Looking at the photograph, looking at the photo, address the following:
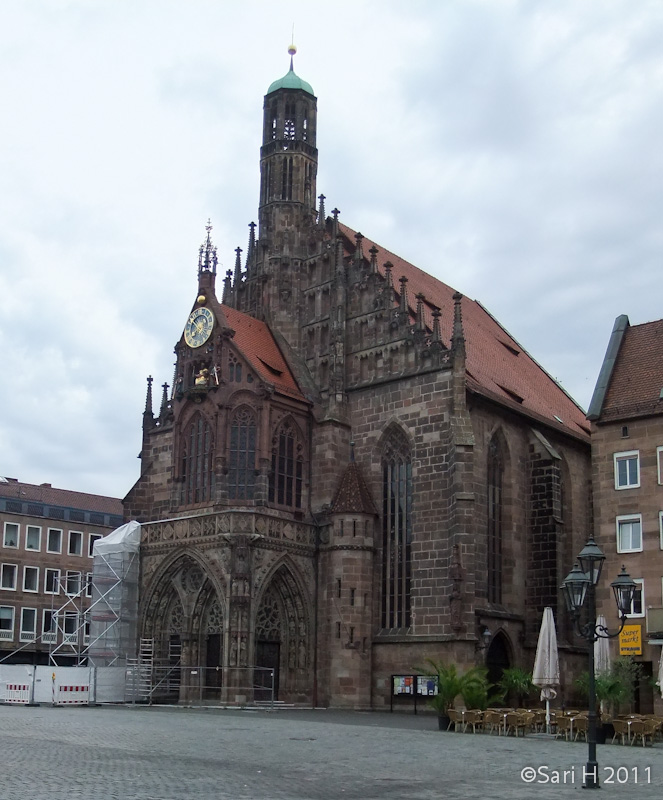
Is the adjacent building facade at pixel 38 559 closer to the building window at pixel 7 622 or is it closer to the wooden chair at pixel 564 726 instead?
the building window at pixel 7 622

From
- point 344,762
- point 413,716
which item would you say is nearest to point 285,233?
point 413,716

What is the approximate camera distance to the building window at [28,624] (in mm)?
72375

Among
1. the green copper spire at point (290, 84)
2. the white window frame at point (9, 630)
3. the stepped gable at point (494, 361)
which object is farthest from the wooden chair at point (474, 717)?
the white window frame at point (9, 630)

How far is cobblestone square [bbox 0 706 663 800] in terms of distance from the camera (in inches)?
603

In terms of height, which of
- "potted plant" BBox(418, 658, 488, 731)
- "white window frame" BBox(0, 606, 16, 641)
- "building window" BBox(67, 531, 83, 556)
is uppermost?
"building window" BBox(67, 531, 83, 556)

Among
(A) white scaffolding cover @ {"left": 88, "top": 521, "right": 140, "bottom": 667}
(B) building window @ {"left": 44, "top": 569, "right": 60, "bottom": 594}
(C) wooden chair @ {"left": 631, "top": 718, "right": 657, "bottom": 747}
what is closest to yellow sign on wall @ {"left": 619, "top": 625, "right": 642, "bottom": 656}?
(C) wooden chair @ {"left": 631, "top": 718, "right": 657, "bottom": 747}

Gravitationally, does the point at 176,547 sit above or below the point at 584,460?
below

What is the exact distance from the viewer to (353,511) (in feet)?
143

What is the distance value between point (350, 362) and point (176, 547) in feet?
34.2

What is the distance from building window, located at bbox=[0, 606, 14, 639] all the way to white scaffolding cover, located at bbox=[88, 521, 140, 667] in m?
27.4

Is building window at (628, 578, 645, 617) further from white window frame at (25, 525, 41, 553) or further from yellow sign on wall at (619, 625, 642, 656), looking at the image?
white window frame at (25, 525, 41, 553)

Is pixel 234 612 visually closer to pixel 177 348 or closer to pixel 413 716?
pixel 413 716

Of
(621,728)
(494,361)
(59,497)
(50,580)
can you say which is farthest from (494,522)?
(59,497)

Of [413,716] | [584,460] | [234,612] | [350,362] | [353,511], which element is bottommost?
[413,716]
